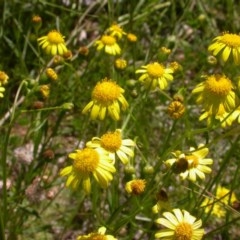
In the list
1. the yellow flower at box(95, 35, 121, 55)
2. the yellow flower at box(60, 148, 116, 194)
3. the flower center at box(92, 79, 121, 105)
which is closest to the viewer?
the yellow flower at box(60, 148, 116, 194)

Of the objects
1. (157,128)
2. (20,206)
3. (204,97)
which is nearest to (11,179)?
(20,206)

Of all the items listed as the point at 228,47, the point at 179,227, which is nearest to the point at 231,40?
the point at 228,47

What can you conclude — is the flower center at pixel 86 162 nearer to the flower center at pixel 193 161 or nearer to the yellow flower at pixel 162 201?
the yellow flower at pixel 162 201

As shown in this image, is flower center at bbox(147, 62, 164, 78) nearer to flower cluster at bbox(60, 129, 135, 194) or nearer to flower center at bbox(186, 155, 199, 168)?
flower center at bbox(186, 155, 199, 168)

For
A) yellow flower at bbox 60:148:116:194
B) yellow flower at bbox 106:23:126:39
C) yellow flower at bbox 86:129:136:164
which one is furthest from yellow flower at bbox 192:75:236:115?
yellow flower at bbox 106:23:126:39

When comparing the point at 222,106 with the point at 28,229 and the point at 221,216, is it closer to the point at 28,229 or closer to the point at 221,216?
the point at 221,216
